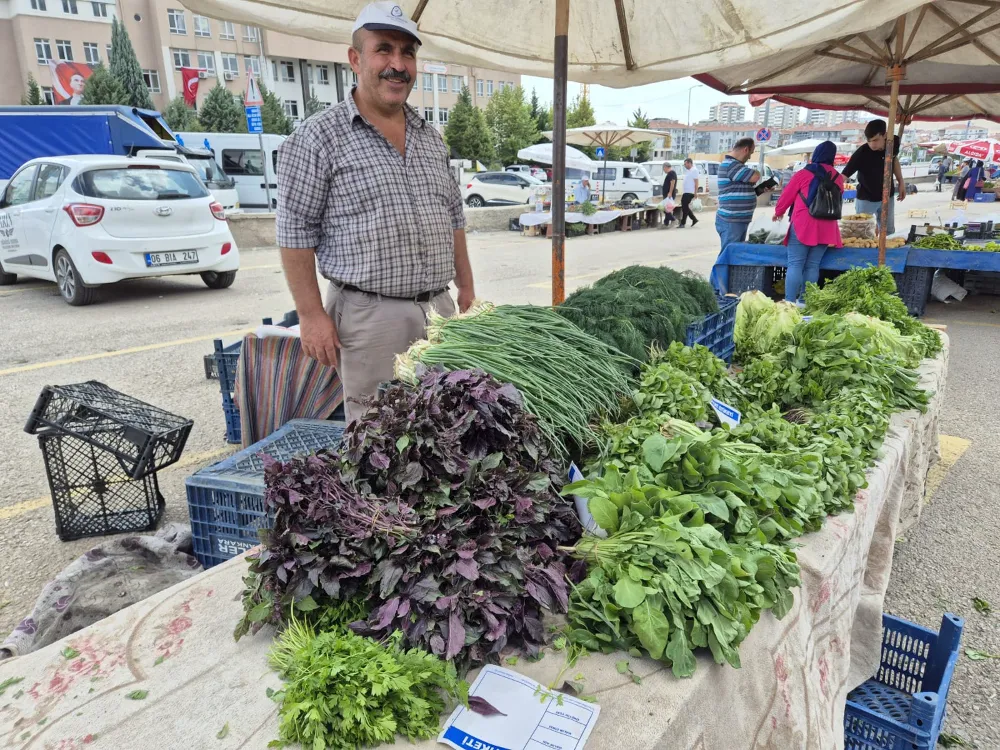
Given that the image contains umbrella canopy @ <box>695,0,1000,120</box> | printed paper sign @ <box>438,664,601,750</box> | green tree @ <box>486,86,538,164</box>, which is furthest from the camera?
green tree @ <box>486,86,538,164</box>

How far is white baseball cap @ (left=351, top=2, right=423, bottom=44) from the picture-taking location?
2.54 meters

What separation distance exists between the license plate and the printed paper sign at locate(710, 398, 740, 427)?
812 centimetres

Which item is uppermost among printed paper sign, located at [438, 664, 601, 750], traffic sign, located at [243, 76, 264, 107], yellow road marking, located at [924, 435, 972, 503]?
traffic sign, located at [243, 76, 264, 107]

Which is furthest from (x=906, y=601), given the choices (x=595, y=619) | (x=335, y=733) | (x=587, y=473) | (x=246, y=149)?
(x=246, y=149)

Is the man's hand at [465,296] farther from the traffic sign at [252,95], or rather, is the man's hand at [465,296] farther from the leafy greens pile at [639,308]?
the traffic sign at [252,95]

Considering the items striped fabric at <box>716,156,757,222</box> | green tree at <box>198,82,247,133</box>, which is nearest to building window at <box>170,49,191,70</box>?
green tree at <box>198,82,247,133</box>

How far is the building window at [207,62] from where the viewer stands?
4844 cm

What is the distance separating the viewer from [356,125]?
8.91 feet

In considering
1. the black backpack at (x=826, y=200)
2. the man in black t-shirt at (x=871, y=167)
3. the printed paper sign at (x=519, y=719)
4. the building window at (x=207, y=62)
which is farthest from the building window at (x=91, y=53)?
the printed paper sign at (x=519, y=719)

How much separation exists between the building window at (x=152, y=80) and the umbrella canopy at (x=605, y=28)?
170 ft

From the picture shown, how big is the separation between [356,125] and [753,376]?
82.6 inches

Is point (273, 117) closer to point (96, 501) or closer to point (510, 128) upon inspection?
point (510, 128)

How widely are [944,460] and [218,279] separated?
9168 millimetres

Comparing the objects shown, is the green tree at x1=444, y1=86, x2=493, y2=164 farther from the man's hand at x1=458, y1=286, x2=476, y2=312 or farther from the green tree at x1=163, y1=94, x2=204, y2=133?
the man's hand at x1=458, y1=286, x2=476, y2=312
